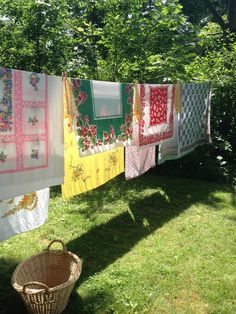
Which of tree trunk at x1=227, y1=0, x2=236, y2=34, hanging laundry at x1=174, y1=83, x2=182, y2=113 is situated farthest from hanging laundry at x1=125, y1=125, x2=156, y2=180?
tree trunk at x1=227, y1=0, x2=236, y2=34

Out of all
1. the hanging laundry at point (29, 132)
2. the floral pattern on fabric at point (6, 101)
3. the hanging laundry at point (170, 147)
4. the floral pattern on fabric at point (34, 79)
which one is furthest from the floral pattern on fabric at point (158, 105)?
the floral pattern on fabric at point (6, 101)

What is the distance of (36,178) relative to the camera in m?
3.06

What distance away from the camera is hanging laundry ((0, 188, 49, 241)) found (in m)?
3.07

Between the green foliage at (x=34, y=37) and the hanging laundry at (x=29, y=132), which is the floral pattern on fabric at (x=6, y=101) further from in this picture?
the green foliage at (x=34, y=37)

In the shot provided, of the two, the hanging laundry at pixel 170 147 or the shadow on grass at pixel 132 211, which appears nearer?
the shadow on grass at pixel 132 211

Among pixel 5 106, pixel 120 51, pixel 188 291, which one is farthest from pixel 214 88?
pixel 5 106

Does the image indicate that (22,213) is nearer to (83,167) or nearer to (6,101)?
(83,167)

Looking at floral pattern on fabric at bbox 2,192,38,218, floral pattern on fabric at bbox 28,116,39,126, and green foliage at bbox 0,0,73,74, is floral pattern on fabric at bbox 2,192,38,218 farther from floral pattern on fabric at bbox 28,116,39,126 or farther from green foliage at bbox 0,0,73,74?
green foliage at bbox 0,0,73,74

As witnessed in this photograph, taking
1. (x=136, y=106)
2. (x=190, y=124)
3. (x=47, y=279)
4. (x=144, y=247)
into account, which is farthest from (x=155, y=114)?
(x=47, y=279)

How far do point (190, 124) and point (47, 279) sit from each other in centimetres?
375

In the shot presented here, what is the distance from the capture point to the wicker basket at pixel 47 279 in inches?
106

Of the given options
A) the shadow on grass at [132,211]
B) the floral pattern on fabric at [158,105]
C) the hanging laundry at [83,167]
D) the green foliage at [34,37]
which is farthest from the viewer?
the green foliage at [34,37]

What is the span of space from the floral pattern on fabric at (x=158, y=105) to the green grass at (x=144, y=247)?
49.9 inches

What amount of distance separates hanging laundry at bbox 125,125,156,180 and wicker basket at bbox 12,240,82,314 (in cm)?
188
